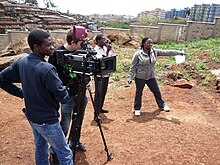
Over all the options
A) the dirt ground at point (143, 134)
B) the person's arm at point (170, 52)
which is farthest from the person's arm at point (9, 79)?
the person's arm at point (170, 52)

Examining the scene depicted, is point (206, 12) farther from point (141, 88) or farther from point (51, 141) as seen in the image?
point (51, 141)

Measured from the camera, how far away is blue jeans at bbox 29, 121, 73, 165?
6.97 feet

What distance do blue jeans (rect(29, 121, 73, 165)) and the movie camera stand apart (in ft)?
1.92

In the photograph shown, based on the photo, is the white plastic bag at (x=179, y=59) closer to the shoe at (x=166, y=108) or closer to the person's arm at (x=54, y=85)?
the shoe at (x=166, y=108)

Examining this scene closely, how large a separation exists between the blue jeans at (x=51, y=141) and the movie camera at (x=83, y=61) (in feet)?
1.92

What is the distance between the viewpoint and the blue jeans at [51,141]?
2.12m

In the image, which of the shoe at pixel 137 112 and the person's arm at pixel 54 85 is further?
the shoe at pixel 137 112

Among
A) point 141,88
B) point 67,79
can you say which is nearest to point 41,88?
point 67,79

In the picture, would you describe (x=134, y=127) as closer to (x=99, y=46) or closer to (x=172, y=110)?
(x=172, y=110)

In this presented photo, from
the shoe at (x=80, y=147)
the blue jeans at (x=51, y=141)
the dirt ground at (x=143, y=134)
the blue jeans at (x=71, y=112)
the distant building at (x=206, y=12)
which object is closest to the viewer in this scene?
the blue jeans at (x=51, y=141)

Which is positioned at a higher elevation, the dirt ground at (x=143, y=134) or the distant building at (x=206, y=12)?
the distant building at (x=206, y=12)

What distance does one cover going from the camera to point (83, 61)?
2.29 meters

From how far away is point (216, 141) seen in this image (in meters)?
3.45

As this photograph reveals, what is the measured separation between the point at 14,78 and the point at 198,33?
46.0ft
